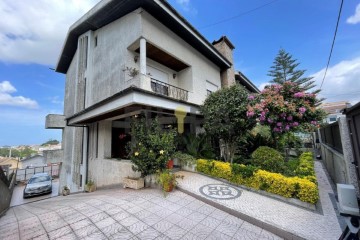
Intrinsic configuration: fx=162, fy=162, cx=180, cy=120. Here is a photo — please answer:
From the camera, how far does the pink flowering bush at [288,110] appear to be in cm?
745

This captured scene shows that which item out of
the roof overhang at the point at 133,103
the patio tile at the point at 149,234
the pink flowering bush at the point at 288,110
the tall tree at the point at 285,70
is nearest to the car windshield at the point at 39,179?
the roof overhang at the point at 133,103

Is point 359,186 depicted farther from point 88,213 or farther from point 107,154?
point 107,154

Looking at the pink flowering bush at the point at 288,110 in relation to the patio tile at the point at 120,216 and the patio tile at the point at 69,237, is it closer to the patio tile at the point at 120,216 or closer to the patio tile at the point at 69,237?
the patio tile at the point at 120,216

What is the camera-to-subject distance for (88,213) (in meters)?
4.36

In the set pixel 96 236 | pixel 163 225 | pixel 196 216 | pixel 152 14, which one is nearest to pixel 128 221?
pixel 96 236

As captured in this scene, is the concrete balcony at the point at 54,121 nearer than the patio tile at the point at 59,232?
No

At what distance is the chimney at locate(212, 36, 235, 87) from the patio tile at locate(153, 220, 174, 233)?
42.1 feet

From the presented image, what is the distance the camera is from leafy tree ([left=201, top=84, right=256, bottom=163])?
790 cm

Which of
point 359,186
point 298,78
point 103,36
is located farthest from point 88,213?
point 298,78

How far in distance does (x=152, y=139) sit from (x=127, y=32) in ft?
21.0

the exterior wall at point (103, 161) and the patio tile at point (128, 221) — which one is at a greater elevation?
the exterior wall at point (103, 161)

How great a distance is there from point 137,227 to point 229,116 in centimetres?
606

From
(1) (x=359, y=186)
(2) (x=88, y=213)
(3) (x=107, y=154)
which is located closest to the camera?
(1) (x=359, y=186)

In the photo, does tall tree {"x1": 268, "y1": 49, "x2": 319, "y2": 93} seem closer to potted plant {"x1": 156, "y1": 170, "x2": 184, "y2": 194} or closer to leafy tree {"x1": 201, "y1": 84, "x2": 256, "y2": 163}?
leafy tree {"x1": 201, "y1": 84, "x2": 256, "y2": 163}
